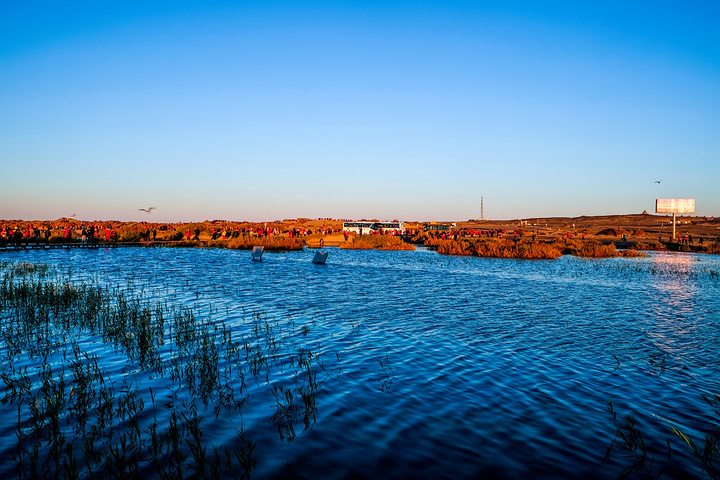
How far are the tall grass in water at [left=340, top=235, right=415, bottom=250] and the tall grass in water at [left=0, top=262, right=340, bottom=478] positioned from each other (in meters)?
45.2

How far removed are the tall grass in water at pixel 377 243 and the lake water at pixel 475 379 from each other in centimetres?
3691

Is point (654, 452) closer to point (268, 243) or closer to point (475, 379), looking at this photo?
point (475, 379)

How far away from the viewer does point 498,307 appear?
18.4m

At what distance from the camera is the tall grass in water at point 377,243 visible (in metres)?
59.8

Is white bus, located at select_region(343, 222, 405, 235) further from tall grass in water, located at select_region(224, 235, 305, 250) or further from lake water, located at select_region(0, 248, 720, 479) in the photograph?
lake water, located at select_region(0, 248, 720, 479)

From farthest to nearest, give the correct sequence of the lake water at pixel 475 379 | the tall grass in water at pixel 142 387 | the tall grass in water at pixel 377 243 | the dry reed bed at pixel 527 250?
the tall grass in water at pixel 377 243
the dry reed bed at pixel 527 250
the lake water at pixel 475 379
the tall grass in water at pixel 142 387

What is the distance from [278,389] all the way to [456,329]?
704 centimetres

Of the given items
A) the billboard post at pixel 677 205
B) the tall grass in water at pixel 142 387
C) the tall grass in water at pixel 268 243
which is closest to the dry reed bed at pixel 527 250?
the tall grass in water at pixel 268 243

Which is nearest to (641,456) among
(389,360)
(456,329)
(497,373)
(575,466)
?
(575,466)

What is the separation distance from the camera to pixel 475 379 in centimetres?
945

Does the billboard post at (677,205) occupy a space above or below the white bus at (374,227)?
above

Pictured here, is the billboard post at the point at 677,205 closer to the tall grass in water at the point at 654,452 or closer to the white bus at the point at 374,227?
the white bus at the point at 374,227

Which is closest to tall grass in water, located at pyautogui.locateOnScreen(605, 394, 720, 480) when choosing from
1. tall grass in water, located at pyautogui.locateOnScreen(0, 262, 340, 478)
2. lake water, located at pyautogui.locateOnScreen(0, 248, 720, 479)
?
lake water, located at pyautogui.locateOnScreen(0, 248, 720, 479)

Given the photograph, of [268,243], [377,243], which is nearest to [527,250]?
[377,243]
